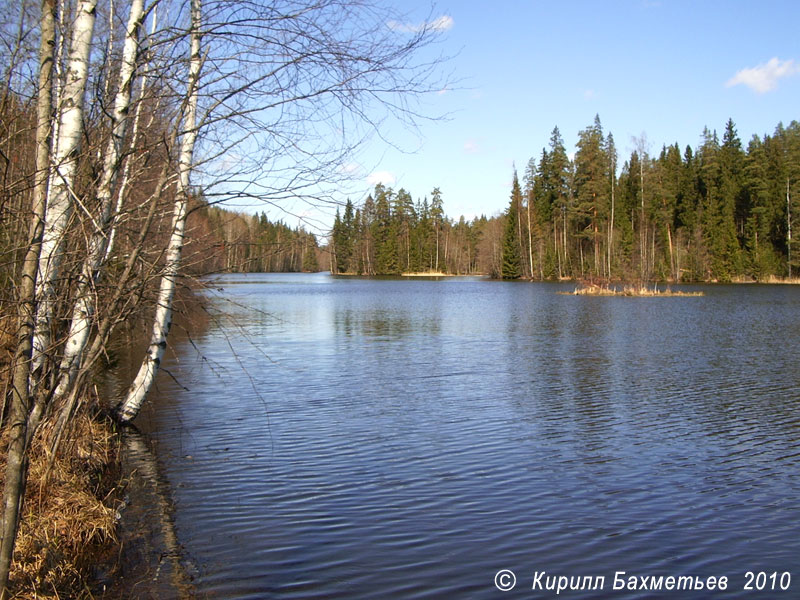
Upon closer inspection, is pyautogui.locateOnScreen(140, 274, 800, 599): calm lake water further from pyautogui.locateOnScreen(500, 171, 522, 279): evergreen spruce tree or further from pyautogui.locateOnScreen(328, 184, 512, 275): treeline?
pyautogui.locateOnScreen(328, 184, 512, 275): treeline

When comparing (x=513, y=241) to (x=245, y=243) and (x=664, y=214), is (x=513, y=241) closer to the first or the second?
(x=664, y=214)

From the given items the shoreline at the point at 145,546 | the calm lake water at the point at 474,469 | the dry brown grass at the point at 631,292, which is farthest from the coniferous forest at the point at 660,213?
the shoreline at the point at 145,546

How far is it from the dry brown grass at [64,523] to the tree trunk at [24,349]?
1170 mm

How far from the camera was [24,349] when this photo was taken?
11.0ft

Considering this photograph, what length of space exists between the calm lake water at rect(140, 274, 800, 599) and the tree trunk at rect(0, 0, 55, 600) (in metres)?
2.03

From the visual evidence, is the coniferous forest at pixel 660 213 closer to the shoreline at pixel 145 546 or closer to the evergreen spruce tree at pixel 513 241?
the evergreen spruce tree at pixel 513 241

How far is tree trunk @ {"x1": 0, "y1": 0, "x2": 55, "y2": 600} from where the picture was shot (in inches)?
128

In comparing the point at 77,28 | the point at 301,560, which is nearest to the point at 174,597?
the point at 301,560

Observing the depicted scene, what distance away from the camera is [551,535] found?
6.13 meters

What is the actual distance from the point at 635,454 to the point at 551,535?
10.4ft

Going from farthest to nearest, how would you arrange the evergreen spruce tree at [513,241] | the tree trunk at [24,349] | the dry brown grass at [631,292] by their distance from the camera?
the evergreen spruce tree at [513,241], the dry brown grass at [631,292], the tree trunk at [24,349]

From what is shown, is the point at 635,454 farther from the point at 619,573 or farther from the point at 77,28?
the point at 77,28

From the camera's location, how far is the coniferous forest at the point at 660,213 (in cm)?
6756

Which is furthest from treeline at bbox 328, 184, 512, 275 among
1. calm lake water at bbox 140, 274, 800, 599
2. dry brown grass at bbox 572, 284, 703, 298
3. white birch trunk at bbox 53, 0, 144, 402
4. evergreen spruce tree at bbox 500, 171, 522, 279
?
white birch trunk at bbox 53, 0, 144, 402
